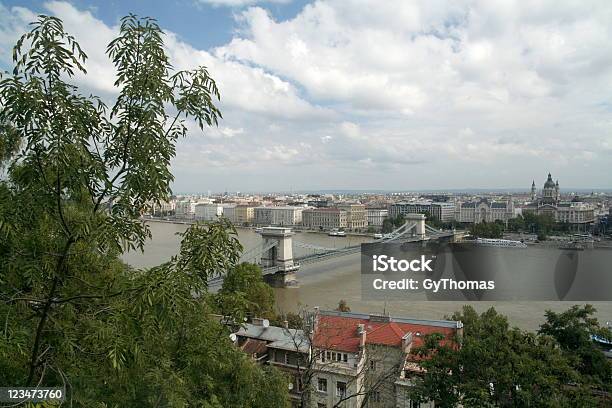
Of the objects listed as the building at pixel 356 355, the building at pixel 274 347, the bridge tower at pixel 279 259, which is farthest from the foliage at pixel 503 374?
the bridge tower at pixel 279 259

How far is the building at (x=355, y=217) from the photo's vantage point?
154 ft

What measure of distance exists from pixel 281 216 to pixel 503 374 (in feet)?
153

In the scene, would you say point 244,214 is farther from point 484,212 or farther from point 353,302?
point 353,302

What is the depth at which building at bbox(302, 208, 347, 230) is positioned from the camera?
151 feet

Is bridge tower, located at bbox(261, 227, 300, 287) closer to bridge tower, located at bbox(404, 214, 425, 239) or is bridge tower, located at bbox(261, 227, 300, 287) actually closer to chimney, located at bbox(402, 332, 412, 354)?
chimney, located at bbox(402, 332, 412, 354)

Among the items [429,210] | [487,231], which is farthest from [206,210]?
[487,231]

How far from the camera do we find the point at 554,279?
1752cm

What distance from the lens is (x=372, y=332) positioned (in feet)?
20.0

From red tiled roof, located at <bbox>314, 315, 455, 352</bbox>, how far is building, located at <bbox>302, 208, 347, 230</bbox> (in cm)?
3942

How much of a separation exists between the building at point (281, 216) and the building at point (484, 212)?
17712 mm

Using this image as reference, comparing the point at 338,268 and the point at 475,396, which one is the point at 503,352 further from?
the point at 338,268

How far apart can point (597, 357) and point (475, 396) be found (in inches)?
44.2

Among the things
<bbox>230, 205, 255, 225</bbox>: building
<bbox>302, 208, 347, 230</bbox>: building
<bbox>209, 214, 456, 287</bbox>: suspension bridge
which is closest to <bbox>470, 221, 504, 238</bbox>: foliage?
<bbox>302, 208, 347, 230</bbox>: building

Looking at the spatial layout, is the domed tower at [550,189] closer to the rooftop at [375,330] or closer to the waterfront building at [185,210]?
the waterfront building at [185,210]
